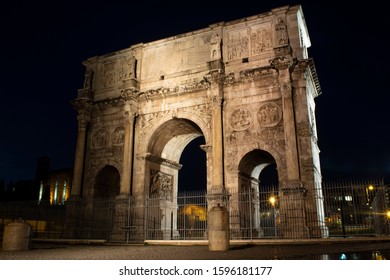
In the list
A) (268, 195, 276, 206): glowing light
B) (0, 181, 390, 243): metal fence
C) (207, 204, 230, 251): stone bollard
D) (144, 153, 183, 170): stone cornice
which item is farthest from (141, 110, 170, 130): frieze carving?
(207, 204, 230, 251): stone bollard

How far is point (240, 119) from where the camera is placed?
17.7m

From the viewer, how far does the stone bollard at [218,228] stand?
392 inches

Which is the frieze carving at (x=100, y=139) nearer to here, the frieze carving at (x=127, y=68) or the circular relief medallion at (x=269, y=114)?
the frieze carving at (x=127, y=68)

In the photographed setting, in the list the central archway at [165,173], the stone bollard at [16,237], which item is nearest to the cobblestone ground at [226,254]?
the stone bollard at [16,237]

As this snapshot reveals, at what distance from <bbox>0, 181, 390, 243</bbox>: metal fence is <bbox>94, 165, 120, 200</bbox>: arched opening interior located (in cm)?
98

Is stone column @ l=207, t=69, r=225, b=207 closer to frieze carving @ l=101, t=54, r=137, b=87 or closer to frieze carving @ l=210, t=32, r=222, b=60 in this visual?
frieze carving @ l=210, t=32, r=222, b=60

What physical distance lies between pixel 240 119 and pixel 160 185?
238 inches

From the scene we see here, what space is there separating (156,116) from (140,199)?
4.58m

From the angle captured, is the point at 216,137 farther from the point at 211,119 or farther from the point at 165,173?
the point at 165,173
